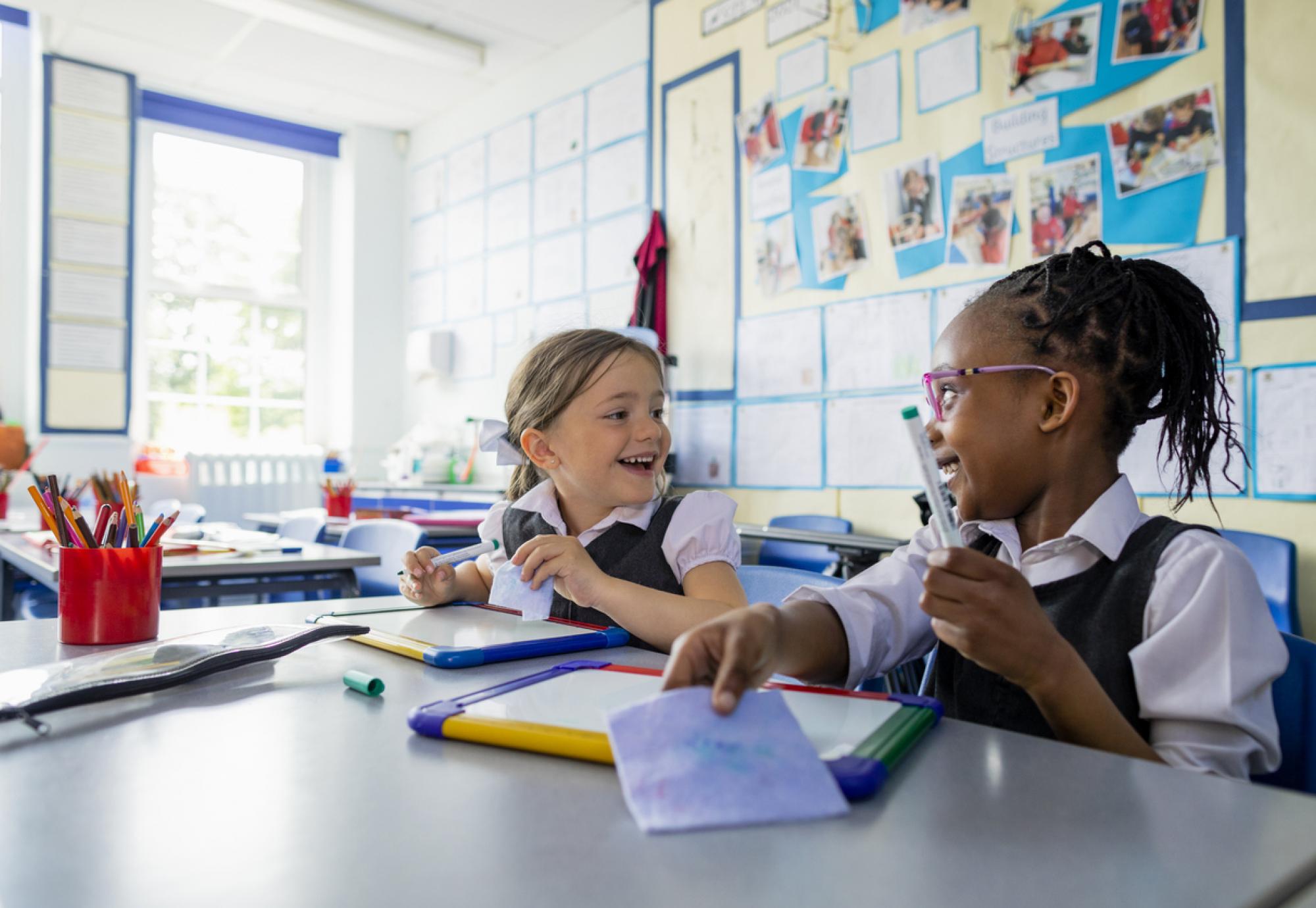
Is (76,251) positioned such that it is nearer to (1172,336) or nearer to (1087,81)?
(1087,81)

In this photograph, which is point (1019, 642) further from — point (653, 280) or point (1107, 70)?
point (653, 280)

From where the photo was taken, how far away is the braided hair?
35.8 inches

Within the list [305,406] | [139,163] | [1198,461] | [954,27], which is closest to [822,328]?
[954,27]

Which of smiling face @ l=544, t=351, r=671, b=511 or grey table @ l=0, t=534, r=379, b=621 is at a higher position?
smiling face @ l=544, t=351, r=671, b=511

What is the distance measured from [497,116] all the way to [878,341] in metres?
3.09

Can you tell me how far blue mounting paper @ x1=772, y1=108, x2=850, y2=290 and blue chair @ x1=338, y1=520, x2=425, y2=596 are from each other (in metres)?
1.76

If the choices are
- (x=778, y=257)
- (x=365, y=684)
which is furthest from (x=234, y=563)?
(x=778, y=257)

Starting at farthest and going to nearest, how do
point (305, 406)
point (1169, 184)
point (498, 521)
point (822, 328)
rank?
point (305, 406) < point (822, 328) < point (1169, 184) < point (498, 521)

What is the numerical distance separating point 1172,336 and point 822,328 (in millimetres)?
2594

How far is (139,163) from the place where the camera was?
17.7 feet

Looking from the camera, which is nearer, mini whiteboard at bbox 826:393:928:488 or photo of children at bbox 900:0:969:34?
photo of children at bbox 900:0:969:34

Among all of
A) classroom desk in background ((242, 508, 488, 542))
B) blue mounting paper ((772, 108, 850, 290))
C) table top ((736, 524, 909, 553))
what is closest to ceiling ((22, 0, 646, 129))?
blue mounting paper ((772, 108, 850, 290))

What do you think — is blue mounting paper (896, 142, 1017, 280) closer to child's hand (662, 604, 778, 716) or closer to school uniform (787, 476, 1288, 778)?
school uniform (787, 476, 1288, 778)

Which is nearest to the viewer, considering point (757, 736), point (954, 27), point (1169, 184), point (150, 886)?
point (150, 886)
